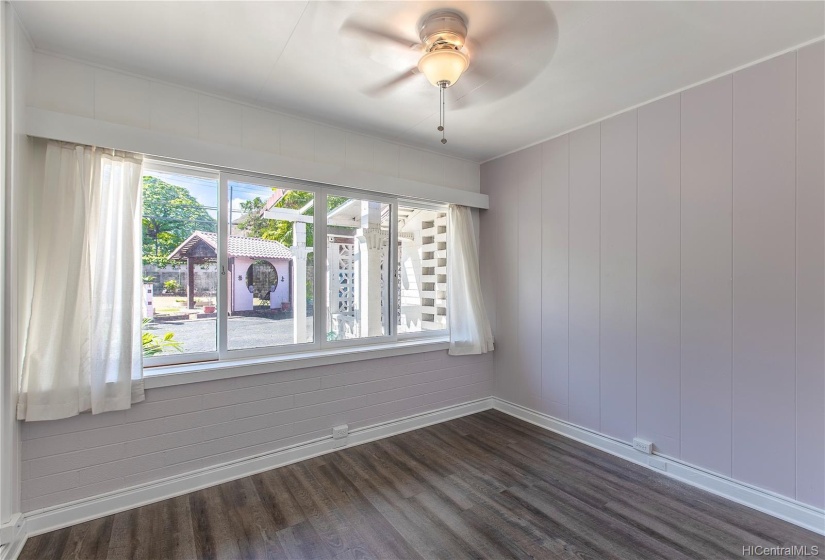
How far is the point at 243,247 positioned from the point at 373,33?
5.58ft

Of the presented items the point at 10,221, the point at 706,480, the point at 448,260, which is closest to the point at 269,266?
the point at 10,221

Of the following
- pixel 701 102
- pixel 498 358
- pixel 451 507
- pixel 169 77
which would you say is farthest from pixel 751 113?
pixel 169 77

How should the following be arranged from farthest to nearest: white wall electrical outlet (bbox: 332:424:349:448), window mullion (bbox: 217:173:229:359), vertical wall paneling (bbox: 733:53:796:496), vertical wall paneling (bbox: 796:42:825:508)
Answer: white wall electrical outlet (bbox: 332:424:349:448), window mullion (bbox: 217:173:229:359), vertical wall paneling (bbox: 733:53:796:496), vertical wall paneling (bbox: 796:42:825:508)

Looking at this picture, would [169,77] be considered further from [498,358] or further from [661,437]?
[661,437]

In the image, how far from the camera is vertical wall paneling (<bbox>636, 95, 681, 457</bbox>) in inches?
99.7

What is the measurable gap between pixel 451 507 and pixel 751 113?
2.98 m

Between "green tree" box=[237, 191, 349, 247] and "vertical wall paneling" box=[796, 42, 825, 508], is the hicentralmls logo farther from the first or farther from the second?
"green tree" box=[237, 191, 349, 247]

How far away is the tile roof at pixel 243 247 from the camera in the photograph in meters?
2.53

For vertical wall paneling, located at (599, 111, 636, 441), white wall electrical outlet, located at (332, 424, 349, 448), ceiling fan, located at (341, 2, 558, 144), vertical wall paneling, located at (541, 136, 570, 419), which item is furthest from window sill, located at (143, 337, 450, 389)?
ceiling fan, located at (341, 2, 558, 144)

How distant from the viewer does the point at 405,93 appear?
2469 millimetres

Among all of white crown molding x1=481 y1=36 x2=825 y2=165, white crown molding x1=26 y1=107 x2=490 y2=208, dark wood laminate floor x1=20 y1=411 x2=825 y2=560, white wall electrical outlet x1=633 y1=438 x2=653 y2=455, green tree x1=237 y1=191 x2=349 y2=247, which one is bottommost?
dark wood laminate floor x1=20 y1=411 x2=825 y2=560

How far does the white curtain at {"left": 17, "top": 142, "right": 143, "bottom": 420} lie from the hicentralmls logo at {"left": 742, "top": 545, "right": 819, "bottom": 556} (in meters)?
3.42

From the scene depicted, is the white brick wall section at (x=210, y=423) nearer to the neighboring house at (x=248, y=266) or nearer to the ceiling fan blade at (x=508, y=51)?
the neighboring house at (x=248, y=266)

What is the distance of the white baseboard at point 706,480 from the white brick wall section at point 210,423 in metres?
1.25
